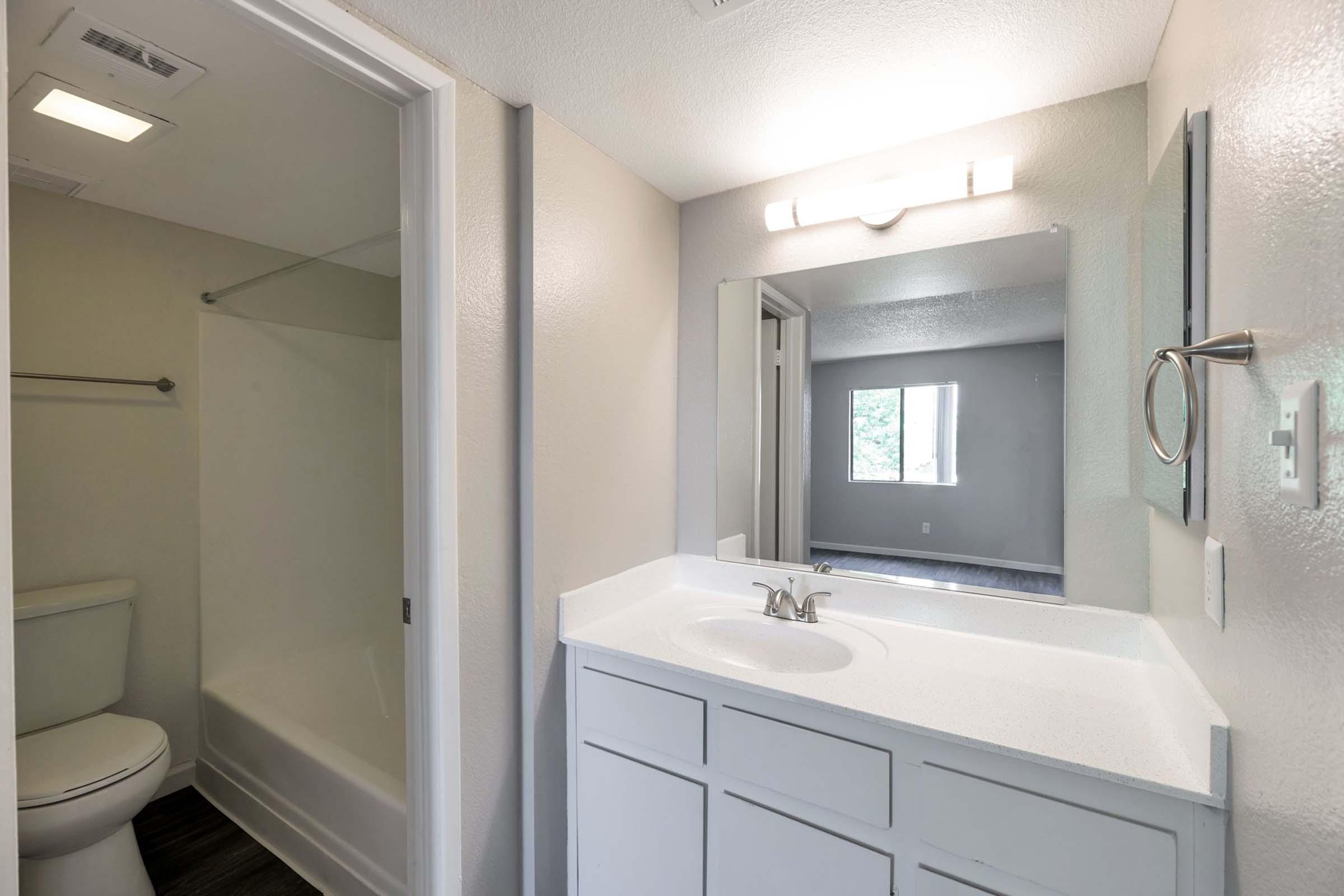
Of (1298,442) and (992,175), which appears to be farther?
(992,175)

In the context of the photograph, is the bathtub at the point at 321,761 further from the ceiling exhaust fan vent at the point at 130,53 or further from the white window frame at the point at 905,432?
the ceiling exhaust fan vent at the point at 130,53

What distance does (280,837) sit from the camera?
203 cm

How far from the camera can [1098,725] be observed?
1119 mm

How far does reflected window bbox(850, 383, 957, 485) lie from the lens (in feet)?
5.58

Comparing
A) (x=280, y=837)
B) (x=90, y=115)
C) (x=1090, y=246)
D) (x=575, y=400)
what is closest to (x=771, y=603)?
(x=575, y=400)

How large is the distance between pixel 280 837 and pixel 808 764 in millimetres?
1936

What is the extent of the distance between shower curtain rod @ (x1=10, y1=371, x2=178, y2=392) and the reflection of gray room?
250 cm

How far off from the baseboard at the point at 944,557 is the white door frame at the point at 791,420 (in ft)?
0.29

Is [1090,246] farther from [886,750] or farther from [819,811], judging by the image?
[819,811]

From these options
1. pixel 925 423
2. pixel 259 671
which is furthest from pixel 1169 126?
pixel 259 671

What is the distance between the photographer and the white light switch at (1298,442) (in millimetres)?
576

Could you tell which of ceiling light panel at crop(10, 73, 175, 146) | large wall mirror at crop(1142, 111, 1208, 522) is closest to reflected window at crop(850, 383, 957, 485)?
large wall mirror at crop(1142, 111, 1208, 522)

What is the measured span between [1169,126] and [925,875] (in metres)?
1.55

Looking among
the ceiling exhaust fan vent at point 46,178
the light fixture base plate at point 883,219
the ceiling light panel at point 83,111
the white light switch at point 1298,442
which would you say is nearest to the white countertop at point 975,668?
the white light switch at point 1298,442
